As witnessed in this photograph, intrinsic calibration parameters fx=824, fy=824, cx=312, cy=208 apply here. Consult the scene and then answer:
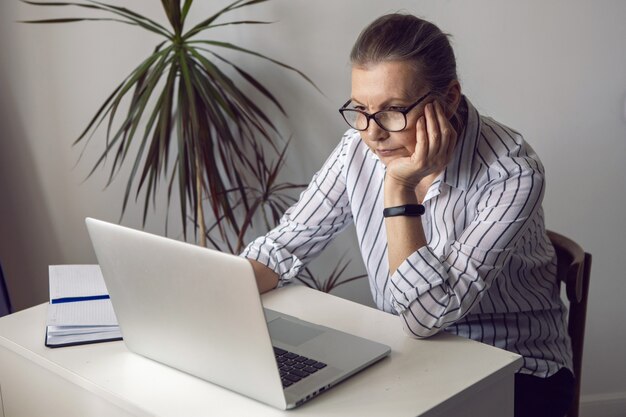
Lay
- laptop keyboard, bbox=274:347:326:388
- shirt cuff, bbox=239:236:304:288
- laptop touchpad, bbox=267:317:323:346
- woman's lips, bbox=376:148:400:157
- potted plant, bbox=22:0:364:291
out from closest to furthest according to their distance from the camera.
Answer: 1. laptop keyboard, bbox=274:347:326:388
2. laptop touchpad, bbox=267:317:323:346
3. woman's lips, bbox=376:148:400:157
4. shirt cuff, bbox=239:236:304:288
5. potted plant, bbox=22:0:364:291

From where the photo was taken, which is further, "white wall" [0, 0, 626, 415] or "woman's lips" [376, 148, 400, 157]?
"white wall" [0, 0, 626, 415]

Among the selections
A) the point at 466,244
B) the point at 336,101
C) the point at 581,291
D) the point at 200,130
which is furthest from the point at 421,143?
the point at 336,101

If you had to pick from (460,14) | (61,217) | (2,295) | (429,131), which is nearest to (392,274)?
(429,131)

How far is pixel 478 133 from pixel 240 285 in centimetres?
77

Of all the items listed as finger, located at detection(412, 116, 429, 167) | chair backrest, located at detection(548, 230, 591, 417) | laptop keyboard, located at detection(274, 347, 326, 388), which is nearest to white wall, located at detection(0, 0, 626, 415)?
chair backrest, located at detection(548, 230, 591, 417)

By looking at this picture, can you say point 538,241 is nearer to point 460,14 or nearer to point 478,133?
point 478,133

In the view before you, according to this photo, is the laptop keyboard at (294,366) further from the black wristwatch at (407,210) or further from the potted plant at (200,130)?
the potted plant at (200,130)

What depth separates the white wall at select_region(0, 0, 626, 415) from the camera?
2570mm

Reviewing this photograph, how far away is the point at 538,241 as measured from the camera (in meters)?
1.83

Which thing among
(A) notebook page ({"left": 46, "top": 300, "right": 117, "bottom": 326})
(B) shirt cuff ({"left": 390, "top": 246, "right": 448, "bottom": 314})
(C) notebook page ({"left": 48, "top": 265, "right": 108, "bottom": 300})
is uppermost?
(B) shirt cuff ({"left": 390, "top": 246, "right": 448, "bottom": 314})

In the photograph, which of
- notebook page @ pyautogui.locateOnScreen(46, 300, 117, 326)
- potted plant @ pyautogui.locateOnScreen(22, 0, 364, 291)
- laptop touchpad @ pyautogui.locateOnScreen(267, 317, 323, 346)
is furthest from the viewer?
potted plant @ pyautogui.locateOnScreen(22, 0, 364, 291)

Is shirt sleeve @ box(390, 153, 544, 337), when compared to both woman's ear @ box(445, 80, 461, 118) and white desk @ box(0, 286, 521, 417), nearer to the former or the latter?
white desk @ box(0, 286, 521, 417)

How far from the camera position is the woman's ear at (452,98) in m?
1.73

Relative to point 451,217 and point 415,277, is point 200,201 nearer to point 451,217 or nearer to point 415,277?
point 451,217
